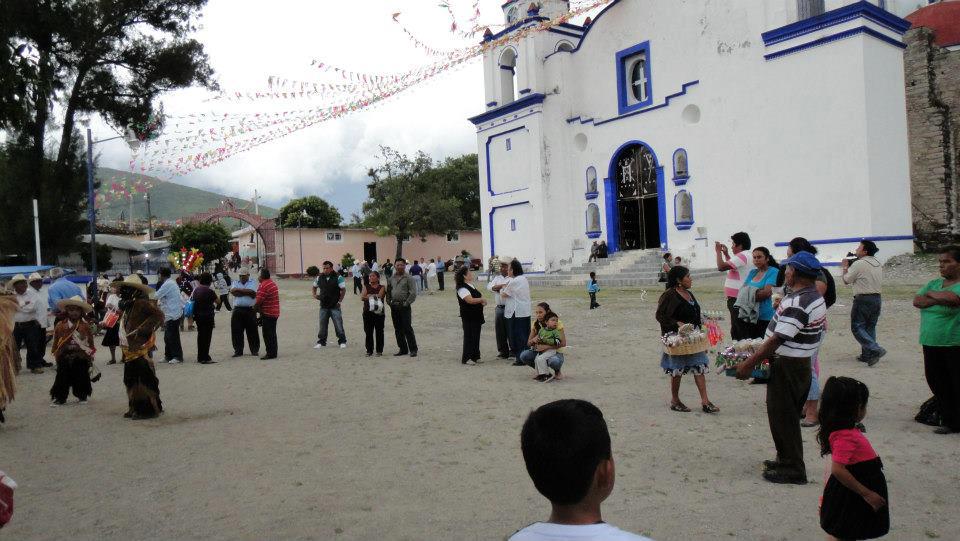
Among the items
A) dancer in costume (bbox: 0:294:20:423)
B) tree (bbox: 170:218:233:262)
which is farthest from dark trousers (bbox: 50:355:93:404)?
tree (bbox: 170:218:233:262)

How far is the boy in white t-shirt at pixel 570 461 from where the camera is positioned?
1.70 metres

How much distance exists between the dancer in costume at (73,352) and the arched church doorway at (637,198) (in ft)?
70.8

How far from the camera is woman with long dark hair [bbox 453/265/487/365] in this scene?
397 inches

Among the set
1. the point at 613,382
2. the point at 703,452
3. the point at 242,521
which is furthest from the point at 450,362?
the point at 242,521

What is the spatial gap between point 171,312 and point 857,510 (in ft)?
35.6

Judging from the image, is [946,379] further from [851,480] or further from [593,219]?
[593,219]

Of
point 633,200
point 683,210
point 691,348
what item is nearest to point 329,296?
point 691,348

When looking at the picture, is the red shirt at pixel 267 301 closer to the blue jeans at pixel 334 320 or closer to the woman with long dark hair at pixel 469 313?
the blue jeans at pixel 334 320

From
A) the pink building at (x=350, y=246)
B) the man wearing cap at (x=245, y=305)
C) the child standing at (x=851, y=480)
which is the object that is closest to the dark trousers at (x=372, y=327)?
the man wearing cap at (x=245, y=305)

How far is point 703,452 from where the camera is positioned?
5.31 metres

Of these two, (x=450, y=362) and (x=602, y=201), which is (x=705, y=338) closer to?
(x=450, y=362)

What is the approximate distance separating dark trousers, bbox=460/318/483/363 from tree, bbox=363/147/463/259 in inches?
1170

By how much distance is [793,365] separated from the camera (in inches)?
177

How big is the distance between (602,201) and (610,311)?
12.4 metres
